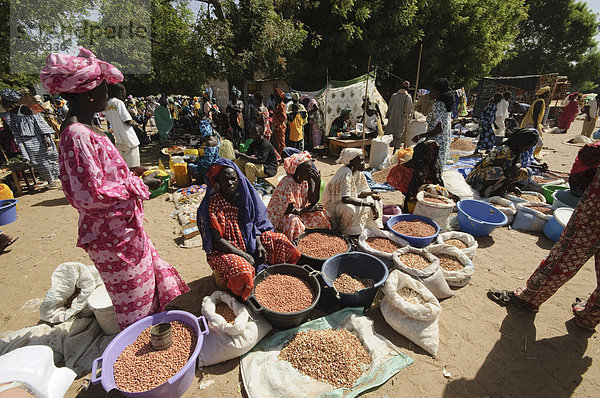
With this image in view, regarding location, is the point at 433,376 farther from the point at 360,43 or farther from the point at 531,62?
the point at 531,62

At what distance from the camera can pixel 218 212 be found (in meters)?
→ 2.63

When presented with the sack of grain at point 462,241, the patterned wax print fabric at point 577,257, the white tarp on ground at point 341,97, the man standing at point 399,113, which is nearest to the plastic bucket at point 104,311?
the sack of grain at point 462,241

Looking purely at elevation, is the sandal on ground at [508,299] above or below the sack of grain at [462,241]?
below

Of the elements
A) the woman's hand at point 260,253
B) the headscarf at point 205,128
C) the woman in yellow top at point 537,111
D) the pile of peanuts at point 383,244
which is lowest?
the pile of peanuts at point 383,244

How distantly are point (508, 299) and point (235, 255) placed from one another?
2.92m

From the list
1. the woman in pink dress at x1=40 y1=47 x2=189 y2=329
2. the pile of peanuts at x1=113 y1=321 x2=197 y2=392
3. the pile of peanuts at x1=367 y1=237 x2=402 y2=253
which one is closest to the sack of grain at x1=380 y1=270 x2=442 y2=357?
the pile of peanuts at x1=367 y1=237 x2=402 y2=253

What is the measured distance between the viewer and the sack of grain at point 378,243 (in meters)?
3.15

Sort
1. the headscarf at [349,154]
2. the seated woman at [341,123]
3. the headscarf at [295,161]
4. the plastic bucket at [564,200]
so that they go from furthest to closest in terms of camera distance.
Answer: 1. the seated woman at [341,123]
2. the plastic bucket at [564,200]
3. the headscarf at [349,154]
4. the headscarf at [295,161]

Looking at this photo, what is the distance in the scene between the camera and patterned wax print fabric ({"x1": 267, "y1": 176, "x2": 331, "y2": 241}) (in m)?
A: 3.38

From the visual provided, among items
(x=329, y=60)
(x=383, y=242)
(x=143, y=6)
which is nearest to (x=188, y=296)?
(x=383, y=242)

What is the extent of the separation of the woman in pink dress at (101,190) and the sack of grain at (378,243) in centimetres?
226

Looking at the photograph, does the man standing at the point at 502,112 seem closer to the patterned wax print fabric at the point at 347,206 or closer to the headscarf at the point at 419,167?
the headscarf at the point at 419,167

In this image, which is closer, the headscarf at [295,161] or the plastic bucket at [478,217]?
the headscarf at [295,161]

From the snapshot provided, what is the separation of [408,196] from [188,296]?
3.48 metres
